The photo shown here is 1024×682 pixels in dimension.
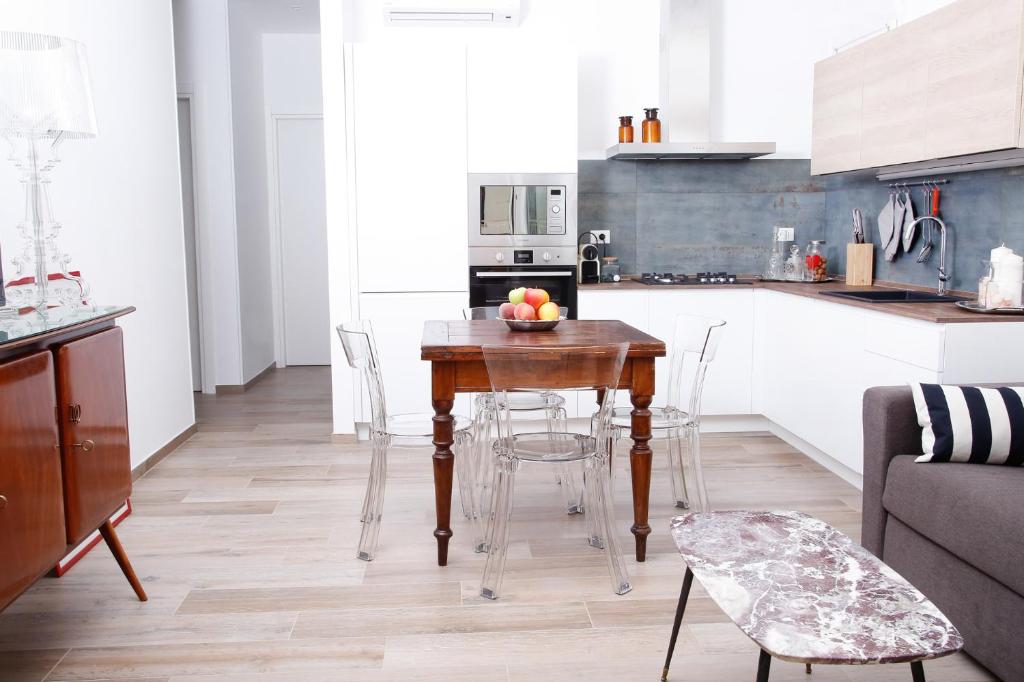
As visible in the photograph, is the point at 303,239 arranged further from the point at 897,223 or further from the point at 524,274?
the point at 897,223

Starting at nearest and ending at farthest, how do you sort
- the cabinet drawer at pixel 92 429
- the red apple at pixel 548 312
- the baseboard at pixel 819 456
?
1. the cabinet drawer at pixel 92 429
2. the red apple at pixel 548 312
3. the baseboard at pixel 819 456

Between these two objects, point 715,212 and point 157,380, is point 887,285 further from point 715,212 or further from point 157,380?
point 157,380

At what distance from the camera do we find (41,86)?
93.7 inches

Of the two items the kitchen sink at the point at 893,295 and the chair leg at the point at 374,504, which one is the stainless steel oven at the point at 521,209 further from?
the chair leg at the point at 374,504

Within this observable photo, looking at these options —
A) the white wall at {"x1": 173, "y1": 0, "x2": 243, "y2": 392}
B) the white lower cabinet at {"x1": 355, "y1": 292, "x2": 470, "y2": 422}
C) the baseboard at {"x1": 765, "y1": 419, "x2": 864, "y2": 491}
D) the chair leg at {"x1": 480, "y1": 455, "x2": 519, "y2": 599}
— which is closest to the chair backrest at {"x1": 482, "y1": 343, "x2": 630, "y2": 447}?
the chair leg at {"x1": 480, "y1": 455, "x2": 519, "y2": 599}

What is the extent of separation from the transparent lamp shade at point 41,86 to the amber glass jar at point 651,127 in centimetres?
324

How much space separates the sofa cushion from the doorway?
5785mm

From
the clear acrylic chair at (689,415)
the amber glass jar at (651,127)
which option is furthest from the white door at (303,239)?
the clear acrylic chair at (689,415)

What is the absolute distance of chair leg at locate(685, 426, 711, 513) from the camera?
339cm

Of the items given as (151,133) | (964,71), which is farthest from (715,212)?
(151,133)

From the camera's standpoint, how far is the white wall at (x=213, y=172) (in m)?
6.09

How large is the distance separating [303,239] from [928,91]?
5.47 metres

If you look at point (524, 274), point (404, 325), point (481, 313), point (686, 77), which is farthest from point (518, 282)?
point (686, 77)

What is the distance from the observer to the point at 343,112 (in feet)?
15.3
